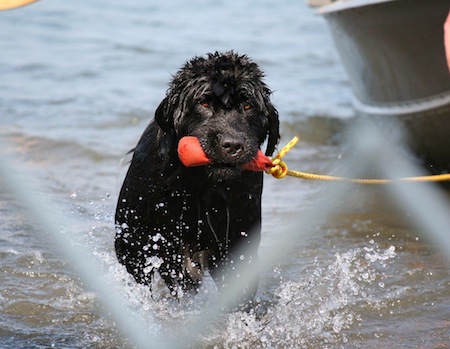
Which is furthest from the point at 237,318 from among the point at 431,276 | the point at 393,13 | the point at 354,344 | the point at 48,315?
the point at 393,13

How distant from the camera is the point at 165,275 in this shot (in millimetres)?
4957

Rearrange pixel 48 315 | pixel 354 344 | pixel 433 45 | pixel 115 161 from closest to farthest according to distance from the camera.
→ pixel 354 344
pixel 48 315
pixel 433 45
pixel 115 161

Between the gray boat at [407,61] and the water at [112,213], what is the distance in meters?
0.76

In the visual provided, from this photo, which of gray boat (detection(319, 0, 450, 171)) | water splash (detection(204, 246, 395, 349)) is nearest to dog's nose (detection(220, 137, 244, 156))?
water splash (detection(204, 246, 395, 349))

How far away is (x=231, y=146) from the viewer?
4172 mm

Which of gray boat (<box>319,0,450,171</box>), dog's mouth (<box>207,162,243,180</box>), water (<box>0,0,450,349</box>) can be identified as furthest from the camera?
gray boat (<box>319,0,450,171</box>)

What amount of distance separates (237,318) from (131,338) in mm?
617

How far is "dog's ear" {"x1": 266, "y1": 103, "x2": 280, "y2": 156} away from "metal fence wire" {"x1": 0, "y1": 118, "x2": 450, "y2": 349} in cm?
71

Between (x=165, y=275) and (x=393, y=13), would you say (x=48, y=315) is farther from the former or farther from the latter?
(x=393, y=13)

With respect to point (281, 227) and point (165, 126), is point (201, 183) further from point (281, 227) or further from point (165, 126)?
point (281, 227)

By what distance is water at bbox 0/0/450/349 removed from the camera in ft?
16.1

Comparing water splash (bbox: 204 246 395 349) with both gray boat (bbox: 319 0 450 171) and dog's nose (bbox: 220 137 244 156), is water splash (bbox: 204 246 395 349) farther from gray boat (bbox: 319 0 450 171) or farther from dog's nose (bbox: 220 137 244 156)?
gray boat (bbox: 319 0 450 171)

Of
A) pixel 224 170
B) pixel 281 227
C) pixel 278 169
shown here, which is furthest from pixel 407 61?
pixel 224 170

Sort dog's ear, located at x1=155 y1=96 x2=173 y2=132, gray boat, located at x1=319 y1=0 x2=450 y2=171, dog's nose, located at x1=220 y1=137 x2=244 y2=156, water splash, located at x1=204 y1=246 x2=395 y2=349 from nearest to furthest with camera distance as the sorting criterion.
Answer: dog's nose, located at x1=220 y1=137 x2=244 y2=156, dog's ear, located at x1=155 y1=96 x2=173 y2=132, water splash, located at x1=204 y1=246 x2=395 y2=349, gray boat, located at x1=319 y1=0 x2=450 y2=171
